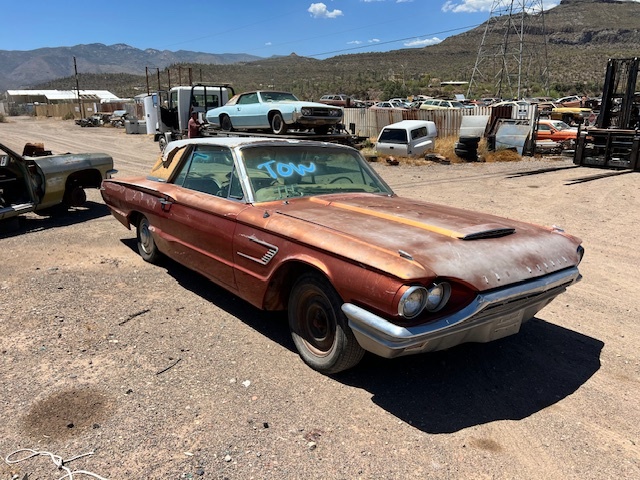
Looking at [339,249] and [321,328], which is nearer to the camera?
[339,249]

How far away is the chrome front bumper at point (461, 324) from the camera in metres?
2.64

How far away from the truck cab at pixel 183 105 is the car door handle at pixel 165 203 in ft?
51.7

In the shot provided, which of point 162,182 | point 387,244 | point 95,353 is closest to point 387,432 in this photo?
point 387,244

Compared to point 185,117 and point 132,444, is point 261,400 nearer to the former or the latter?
point 132,444

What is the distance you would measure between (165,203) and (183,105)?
1676cm

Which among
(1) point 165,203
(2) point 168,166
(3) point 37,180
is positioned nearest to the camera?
(1) point 165,203

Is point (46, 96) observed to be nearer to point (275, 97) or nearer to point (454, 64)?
point (454, 64)

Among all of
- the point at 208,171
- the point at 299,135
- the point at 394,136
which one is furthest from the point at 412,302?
the point at 394,136

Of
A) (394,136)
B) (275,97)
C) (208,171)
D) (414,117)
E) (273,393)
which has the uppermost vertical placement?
(275,97)

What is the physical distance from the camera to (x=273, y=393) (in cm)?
312

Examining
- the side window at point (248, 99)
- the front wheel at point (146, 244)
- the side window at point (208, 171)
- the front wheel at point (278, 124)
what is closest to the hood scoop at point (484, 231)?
the side window at point (208, 171)

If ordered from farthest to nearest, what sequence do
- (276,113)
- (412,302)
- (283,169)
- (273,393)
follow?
(276,113) → (283,169) → (273,393) → (412,302)

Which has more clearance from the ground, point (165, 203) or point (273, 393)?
point (165, 203)

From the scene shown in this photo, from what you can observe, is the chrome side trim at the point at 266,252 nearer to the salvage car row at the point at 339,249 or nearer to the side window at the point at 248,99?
the salvage car row at the point at 339,249
